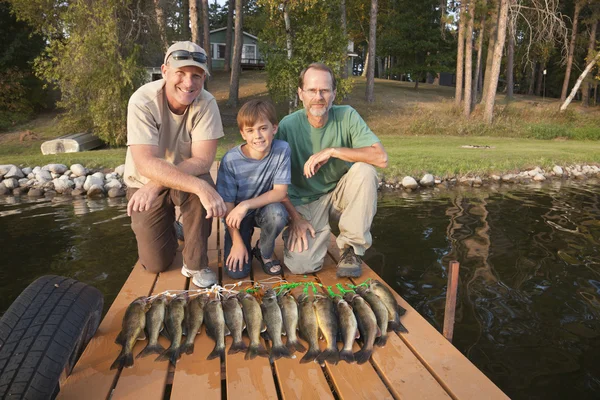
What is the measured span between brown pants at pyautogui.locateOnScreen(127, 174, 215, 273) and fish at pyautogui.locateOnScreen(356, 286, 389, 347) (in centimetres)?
137

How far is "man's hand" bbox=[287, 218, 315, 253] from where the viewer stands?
4242 millimetres

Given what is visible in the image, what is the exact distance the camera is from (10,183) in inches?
452

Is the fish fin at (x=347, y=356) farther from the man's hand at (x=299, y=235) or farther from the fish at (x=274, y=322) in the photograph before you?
the man's hand at (x=299, y=235)

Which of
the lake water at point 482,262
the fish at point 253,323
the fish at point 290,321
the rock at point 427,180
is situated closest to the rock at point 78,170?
the lake water at point 482,262

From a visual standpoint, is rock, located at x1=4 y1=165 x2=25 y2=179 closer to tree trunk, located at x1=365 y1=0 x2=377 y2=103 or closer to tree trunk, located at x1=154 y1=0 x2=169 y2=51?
tree trunk, located at x1=154 y1=0 x2=169 y2=51

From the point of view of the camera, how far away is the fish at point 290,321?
3009 millimetres

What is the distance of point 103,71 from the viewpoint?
16.0 m

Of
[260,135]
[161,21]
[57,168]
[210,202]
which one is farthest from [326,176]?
[161,21]

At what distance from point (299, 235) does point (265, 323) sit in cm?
121

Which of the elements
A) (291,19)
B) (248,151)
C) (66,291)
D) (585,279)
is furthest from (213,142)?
(291,19)

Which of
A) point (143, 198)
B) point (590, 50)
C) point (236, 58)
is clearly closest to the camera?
point (143, 198)

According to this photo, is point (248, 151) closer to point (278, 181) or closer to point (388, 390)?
point (278, 181)

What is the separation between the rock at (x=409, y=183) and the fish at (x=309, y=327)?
8.38 m

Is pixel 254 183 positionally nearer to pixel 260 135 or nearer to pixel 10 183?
pixel 260 135
